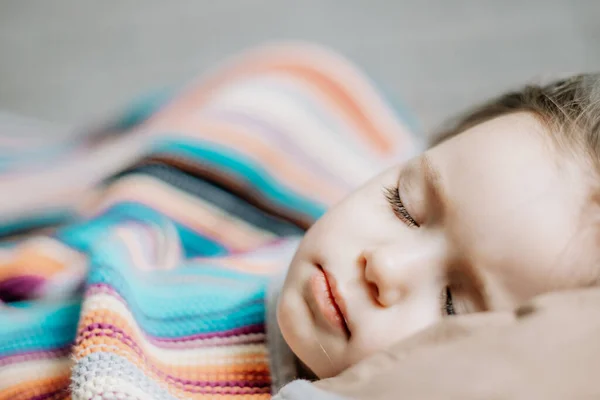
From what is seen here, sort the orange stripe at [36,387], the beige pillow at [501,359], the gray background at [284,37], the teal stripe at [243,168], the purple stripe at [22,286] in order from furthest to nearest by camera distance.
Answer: the gray background at [284,37], the teal stripe at [243,168], the purple stripe at [22,286], the orange stripe at [36,387], the beige pillow at [501,359]

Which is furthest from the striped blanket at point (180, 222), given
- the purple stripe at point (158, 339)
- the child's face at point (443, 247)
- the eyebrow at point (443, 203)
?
the eyebrow at point (443, 203)

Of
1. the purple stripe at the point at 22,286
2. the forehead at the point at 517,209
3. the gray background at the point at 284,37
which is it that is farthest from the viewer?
the gray background at the point at 284,37

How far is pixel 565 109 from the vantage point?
63cm

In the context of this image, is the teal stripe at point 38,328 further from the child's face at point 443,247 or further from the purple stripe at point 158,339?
the child's face at point 443,247

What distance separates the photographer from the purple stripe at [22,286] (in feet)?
2.43

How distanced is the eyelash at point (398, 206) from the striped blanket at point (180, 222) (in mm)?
193

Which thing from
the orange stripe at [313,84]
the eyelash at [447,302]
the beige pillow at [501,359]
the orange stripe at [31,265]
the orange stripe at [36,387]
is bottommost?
the beige pillow at [501,359]

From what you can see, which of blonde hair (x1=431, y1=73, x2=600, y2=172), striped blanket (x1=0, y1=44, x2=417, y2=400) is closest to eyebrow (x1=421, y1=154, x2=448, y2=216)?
blonde hair (x1=431, y1=73, x2=600, y2=172)

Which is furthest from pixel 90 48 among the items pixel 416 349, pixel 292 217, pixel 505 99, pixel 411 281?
pixel 416 349

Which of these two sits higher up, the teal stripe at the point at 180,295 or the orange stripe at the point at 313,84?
the orange stripe at the point at 313,84

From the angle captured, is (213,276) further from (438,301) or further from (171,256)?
(438,301)

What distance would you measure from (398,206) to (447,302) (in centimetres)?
11

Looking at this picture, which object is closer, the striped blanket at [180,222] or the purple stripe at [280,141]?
the striped blanket at [180,222]

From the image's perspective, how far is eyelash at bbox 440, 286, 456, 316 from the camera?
0.56 metres
